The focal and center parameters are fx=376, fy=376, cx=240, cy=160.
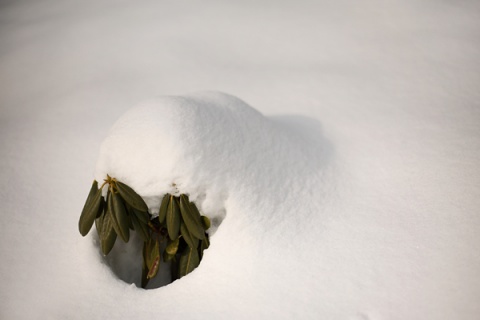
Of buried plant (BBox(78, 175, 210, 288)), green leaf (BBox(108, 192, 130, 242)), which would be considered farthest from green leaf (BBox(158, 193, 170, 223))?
green leaf (BBox(108, 192, 130, 242))

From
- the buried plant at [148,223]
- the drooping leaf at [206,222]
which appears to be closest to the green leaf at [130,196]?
the buried plant at [148,223]

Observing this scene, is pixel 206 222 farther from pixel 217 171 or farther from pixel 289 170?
pixel 289 170

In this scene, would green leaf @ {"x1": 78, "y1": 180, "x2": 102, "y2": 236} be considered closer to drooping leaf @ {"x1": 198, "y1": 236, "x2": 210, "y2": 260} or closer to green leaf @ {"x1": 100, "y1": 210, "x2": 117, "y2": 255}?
green leaf @ {"x1": 100, "y1": 210, "x2": 117, "y2": 255}

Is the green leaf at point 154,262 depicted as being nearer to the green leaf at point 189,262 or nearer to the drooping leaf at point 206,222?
the green leaf at point 189,262

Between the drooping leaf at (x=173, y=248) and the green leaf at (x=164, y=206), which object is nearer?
the green leaf at (x=164, y=206)

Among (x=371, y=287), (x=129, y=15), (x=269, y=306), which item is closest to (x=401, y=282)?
(x=371, y=287)

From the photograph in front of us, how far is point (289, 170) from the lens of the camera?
1.39 meters

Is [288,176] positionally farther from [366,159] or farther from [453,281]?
[453,281]

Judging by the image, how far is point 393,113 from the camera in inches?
70.1

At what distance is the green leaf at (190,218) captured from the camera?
124cm

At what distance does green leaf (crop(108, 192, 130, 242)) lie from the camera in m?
1.24

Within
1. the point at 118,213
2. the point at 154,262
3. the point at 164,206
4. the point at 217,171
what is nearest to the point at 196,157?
the point at 217,171

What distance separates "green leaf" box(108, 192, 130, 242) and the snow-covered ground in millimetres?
161

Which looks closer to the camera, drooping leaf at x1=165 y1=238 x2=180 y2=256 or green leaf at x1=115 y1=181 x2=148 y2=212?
green leaf at x1=115 y1=181 x2=148 y2=212
